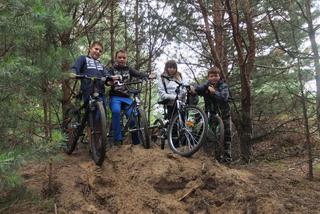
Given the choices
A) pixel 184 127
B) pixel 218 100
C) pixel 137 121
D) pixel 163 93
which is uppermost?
pixel 163 93

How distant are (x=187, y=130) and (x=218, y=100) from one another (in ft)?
3.61

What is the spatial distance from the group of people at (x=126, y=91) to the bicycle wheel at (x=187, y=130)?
1.59 feet

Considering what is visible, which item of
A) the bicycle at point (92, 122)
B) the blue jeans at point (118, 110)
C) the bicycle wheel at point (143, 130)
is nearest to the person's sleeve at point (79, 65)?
the bicycle at point (92, 122)

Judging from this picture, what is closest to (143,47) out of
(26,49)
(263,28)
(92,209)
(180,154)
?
(263,28)

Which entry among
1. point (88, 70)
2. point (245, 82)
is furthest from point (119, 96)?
point (245, 82)

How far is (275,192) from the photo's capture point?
188 inches

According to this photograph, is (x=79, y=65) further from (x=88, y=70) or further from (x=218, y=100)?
(x=218, y=100)

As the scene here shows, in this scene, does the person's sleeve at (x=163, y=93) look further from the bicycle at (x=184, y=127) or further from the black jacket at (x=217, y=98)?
the black jacket at (x=217, y=98)

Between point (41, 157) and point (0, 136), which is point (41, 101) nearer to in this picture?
point (0, 136)

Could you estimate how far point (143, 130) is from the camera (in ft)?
19.6

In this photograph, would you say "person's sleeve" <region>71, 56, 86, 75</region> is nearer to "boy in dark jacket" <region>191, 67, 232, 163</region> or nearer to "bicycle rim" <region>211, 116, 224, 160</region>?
"boy in dark jacket" <region>191, 67, 232, 163</region>

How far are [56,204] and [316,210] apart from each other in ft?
10.2

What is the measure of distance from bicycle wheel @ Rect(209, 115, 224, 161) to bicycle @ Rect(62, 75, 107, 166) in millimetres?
1938

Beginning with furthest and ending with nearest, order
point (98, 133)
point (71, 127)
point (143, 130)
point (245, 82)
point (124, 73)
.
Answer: point (245, 82) < point (124, 73) < point (71, 127) < point (143, 130) < point (98, 133)
